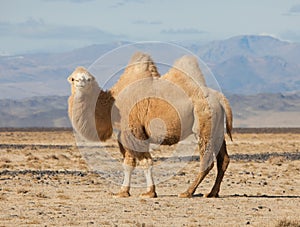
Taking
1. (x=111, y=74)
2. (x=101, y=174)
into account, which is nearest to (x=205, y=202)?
(x=111, y=74)

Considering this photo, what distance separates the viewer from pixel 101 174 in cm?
2480

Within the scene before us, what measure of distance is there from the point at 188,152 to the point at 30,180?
610 centimetres

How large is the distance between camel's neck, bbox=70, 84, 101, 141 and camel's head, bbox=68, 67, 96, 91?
0.41 ft

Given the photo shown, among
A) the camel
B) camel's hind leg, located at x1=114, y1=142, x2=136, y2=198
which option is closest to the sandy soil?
camel's hind leg, located at x1=114, y1=142, x2=136, y2=198

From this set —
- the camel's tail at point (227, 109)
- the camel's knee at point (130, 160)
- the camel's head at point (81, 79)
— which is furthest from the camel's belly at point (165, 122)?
the camel's head at point (81, 79)

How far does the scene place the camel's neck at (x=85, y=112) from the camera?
52.0ft

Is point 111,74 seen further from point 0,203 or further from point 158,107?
point 0,203

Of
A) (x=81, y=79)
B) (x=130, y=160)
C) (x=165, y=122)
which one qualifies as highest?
(x=81, y=79)

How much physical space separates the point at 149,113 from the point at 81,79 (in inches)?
65.4

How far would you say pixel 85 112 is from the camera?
16.0 m

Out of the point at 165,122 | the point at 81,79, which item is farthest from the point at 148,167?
Result: the point at 81,79

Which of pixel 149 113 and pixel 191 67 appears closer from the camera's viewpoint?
pixel 149 113

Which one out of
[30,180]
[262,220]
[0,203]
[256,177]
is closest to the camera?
[262,220]

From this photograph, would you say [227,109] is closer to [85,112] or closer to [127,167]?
[127,167]
